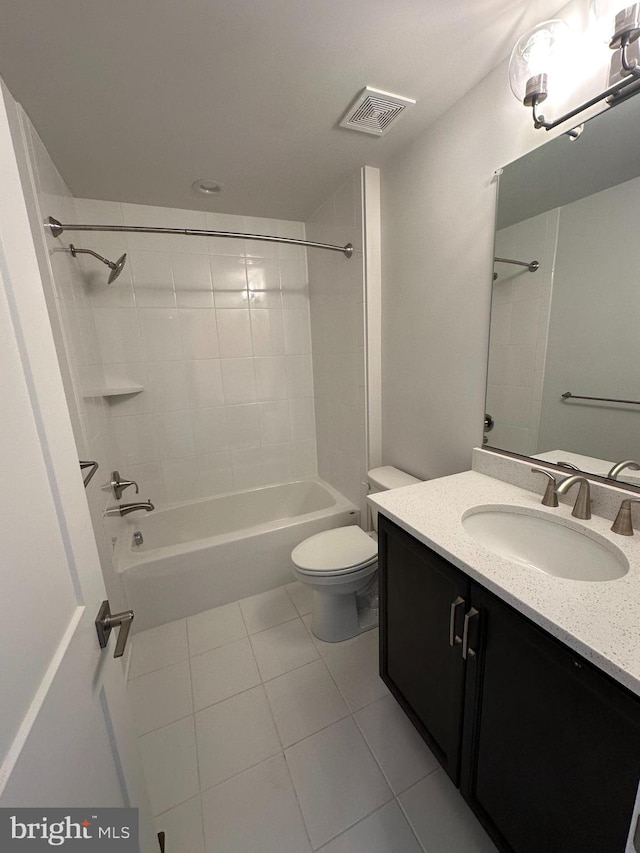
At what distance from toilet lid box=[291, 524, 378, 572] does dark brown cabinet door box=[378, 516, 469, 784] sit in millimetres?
339

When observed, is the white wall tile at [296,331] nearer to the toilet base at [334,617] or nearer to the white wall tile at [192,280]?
the white wall tile at [192,280]

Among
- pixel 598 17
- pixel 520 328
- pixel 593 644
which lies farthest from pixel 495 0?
pixel 593 644

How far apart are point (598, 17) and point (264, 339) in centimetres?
202

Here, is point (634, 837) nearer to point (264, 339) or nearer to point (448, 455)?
point (448, 455)

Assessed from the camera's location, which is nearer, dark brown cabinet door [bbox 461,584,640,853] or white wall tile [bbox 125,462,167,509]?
dark brown cabinet door [bbox 461,584,640,853]

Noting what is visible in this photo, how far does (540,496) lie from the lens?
3.80 feet

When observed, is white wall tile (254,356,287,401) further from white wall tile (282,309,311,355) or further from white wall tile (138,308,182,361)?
white wall tile (138,308,182,361)

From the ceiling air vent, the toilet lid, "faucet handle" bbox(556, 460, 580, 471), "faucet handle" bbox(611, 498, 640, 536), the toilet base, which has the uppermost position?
the ceiling air vent

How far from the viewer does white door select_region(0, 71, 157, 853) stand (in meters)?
0.43

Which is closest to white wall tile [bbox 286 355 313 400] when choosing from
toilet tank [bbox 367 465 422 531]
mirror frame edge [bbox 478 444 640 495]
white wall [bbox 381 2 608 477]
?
white wall [bbox 381 2 608 477]

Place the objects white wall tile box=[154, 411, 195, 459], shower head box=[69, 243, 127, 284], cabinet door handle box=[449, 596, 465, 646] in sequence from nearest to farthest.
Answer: cabinet door handle box=[449, 596, 465, 646] < shower head box=[69, 243, 127, 284] < white wall tile box=[154, 411, 195, 459]

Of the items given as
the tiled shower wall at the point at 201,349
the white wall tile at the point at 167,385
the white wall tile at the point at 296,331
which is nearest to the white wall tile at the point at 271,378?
the tiled shower wall at the point at 201,349

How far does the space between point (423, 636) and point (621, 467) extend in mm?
775

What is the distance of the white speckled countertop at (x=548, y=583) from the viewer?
0.60 m
